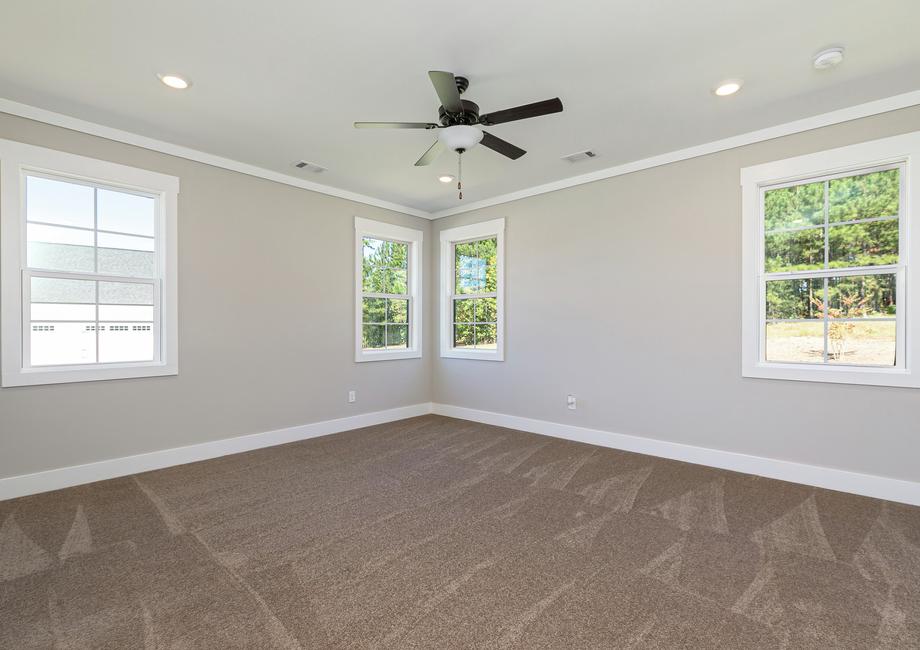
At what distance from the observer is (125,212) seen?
11.8ft

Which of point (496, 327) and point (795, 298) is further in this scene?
point (496, 327)

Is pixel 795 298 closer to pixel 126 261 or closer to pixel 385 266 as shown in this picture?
pixel 385 266

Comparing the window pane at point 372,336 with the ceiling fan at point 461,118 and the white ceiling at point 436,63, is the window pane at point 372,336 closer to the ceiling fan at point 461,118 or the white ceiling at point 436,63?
the white ceiling at point 436,63

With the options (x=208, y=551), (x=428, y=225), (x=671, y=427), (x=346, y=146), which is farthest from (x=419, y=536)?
(x=428, y=225)

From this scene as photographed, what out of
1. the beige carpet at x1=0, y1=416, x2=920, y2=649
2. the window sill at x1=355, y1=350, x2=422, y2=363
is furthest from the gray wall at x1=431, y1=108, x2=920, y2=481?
the window sill at x1=355, y1=350, x2=422, y2=363

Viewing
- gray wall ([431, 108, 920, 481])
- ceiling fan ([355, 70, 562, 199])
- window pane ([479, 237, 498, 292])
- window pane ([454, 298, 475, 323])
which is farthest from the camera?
window pane ([454, 298, 475, 323])

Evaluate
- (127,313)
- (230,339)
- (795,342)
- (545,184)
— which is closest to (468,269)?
(545,184)

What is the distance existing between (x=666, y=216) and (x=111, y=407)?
16.6 ft

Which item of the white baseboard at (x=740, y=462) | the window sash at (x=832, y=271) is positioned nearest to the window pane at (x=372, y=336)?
the white baseboard at (x=740, y=462)

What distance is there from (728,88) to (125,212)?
185 inches

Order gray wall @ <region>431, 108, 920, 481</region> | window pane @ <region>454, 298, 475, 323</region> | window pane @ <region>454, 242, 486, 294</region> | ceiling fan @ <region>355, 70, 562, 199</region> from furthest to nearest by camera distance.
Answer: window pane @ <region>454, 298, 475, 323</region>, window pane @ <region>454, 242, 486, 294</region>, gray wall @ <region>431, 108, 920, 481</region>, ceiling fan @ <region>355, 70, 562, 199</region>

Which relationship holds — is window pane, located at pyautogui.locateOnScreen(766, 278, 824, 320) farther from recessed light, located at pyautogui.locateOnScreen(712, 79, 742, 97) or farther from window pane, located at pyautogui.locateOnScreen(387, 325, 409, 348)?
window pane, located at pyautogui.locateOnScreen(387, 325, 409, 348)

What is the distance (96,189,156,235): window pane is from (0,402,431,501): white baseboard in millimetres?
1900

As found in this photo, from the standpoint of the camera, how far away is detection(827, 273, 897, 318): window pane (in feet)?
10.1
